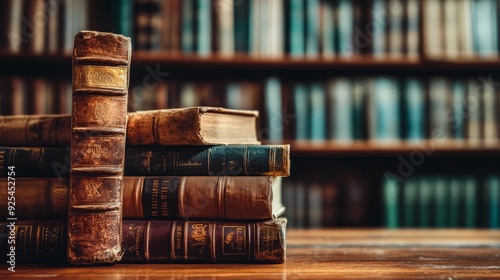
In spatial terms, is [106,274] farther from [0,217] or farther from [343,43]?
[343,43]

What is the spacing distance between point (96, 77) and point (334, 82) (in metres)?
1.04

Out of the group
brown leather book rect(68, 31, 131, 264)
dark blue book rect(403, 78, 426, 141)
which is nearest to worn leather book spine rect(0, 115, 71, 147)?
brown leather book rect(68, 31, 131, 264)

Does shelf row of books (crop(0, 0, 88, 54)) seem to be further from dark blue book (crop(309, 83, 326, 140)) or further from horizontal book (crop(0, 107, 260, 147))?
dark blue book (crop(309, 83, 326, 140))

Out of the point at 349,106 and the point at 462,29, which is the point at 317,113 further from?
the point at 462,29

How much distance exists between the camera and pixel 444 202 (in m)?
1.91

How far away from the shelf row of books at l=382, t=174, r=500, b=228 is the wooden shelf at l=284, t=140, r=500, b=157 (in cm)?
11

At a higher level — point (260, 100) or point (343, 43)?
point (343, 43)

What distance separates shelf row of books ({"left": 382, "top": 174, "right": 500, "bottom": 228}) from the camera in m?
1.89

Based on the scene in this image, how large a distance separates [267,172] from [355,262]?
0.81 feet

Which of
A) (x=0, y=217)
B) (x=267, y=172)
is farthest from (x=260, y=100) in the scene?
(x=0, y=217)

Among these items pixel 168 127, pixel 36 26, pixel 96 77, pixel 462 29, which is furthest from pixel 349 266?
pixel 36 26

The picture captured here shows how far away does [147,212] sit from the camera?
106 cm

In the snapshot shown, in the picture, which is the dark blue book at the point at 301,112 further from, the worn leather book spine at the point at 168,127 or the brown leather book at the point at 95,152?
the brown leather book at the point at 95,152

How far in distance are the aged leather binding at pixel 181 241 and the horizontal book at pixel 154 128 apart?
162 millimetres
